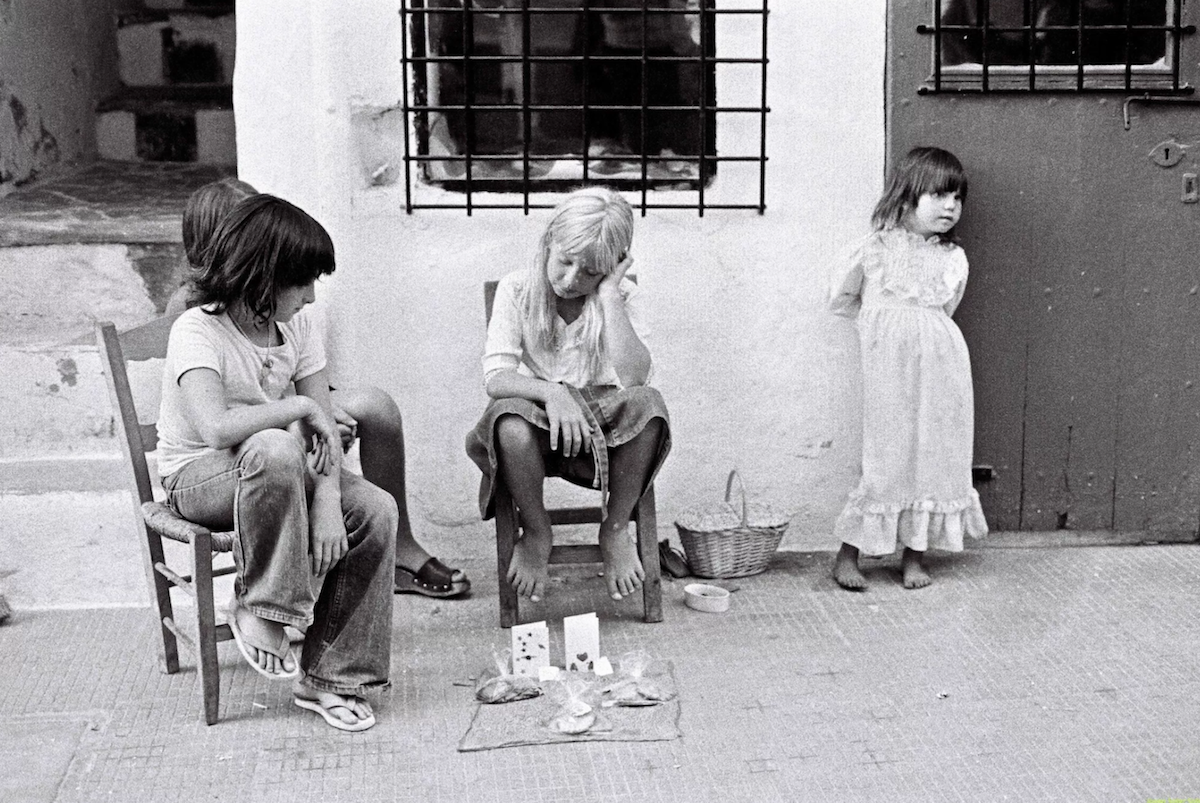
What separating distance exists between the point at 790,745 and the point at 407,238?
207 cm

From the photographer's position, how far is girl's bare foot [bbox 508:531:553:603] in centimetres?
407

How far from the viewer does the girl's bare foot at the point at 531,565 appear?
4074 millimetres

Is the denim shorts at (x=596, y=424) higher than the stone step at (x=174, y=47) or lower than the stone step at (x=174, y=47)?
lower

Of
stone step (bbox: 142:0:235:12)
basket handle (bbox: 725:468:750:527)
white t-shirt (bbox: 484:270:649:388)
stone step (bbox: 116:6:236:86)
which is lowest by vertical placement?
basket handle (bbox: 725:468:750:527)

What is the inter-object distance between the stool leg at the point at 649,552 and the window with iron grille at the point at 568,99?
3.30 ft

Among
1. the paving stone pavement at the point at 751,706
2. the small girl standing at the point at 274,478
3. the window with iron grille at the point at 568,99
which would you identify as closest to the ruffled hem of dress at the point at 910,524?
the paving stone pavement at the point at 751,706

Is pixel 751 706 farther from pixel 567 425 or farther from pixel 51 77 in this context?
pixel 51 77

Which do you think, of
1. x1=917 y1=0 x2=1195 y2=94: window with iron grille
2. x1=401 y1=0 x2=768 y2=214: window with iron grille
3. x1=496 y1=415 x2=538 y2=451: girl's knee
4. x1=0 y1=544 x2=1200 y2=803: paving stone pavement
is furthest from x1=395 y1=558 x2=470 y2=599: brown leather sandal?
x1=917 y1=0 x2=1195 y2=94: window with iron grille

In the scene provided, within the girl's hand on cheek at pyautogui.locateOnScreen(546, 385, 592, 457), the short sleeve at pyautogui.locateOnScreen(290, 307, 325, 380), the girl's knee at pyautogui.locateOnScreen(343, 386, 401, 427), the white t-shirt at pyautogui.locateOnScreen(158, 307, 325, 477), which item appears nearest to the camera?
the white t-shirt at pyautogui.locateOnScreen(158, 307, 325, 477)

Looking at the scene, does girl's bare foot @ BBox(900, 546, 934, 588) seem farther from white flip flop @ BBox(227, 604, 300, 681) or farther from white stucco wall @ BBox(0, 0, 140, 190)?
white stucco wall @ BBox(0, 0, 140, 190)

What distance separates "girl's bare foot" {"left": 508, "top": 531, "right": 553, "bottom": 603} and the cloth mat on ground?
481mm

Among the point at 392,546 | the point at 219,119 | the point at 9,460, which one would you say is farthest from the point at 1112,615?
the point at 219,119

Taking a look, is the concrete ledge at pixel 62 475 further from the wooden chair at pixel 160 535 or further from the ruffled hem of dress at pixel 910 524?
the ruffled hem of dress at pixel 910 524

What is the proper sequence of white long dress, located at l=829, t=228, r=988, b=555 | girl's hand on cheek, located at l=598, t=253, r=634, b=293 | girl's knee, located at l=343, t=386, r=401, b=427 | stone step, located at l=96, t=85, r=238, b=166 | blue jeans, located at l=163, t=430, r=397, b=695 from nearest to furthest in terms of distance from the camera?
blue jeans, located at l=163, t=430, r=397, b=695 < girl's hand on cheek, located at l=598, t=253, r=634, b=293 < girl's knee, located at l=343, t=386, r=401, b=427 < white long dress, located at l=829, t=228, r=988, b=555 < stone step, located at l=96, t=85, r=238, b=166
